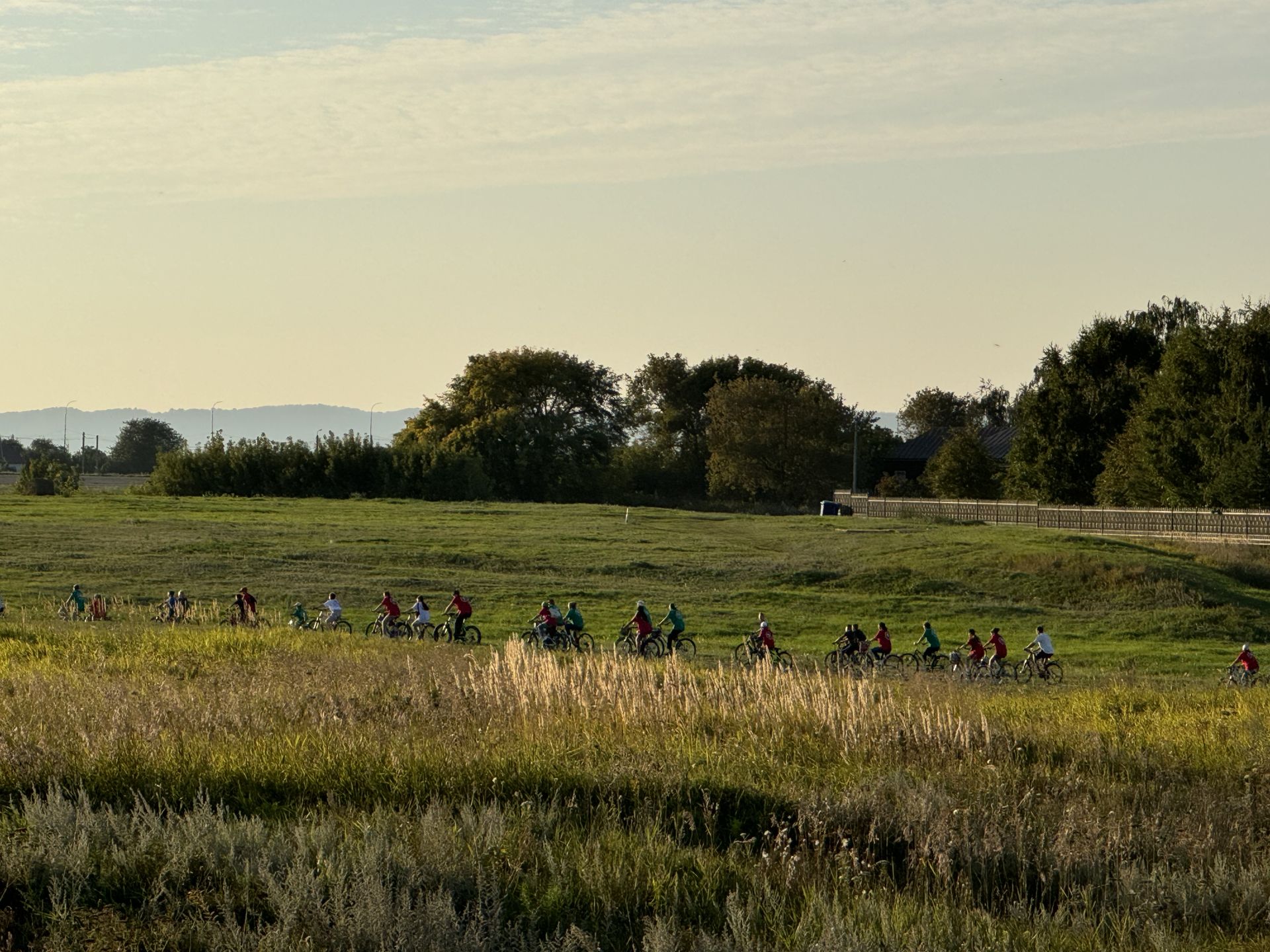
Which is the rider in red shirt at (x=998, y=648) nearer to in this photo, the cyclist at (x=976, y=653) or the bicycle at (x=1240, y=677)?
the cyclist at (x=976, y=653)

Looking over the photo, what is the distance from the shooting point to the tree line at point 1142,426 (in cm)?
5806

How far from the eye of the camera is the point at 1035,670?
25.6 metres

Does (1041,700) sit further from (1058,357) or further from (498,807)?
(1058,357)

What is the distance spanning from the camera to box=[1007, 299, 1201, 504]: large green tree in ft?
238

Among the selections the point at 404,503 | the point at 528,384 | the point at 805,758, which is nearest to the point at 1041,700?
the point at 805,758

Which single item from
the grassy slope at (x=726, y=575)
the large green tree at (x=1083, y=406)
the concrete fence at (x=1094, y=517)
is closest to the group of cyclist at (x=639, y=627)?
the grassy slope at (x=726, y=575)

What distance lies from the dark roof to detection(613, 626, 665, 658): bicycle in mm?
79462

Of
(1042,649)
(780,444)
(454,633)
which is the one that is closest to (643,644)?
(454,633)

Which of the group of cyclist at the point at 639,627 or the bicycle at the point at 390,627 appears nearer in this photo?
the group of cyclist at the point at 639,627

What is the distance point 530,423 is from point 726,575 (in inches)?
2328

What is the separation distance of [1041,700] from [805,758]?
23.6 ft

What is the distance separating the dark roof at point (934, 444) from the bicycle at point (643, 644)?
79.5 metres

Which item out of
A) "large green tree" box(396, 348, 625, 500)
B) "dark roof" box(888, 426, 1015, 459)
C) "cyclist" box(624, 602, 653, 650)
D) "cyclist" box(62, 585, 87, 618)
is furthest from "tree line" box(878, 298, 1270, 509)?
"cyclist" box(62, 585, 87, 618)

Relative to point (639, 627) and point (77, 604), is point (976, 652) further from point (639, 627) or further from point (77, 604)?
point (77, 604)
